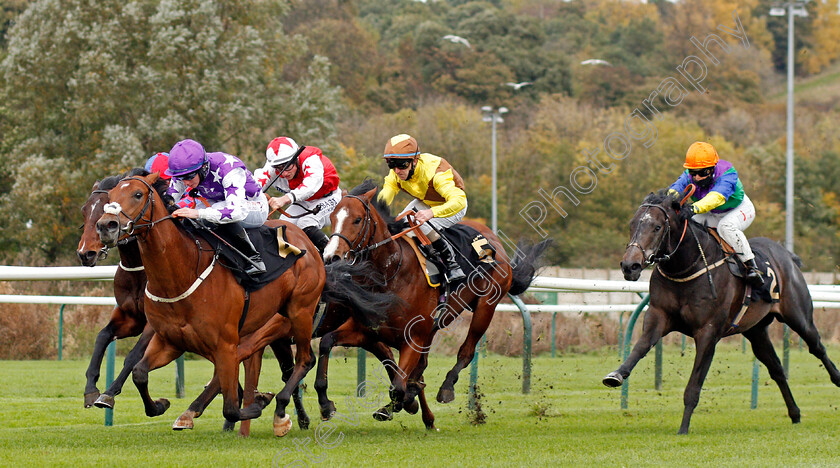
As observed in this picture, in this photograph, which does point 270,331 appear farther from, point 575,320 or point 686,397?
point 575,320

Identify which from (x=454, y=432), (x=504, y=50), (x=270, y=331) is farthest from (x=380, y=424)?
(x=504, y=50)

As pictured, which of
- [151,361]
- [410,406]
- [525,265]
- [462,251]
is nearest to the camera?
[151,361]

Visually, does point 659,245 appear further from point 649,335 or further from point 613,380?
point 613,380

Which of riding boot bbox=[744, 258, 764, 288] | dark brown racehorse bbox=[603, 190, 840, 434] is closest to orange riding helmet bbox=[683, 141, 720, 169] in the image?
dark brown racehorse bbox=[603, 190, 840, 434]

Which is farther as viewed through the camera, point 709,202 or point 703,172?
point 703,172

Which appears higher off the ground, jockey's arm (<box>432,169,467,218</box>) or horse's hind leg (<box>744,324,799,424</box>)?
jockey's arm (<box>432,169,467,218</box>)

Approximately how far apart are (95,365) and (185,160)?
1.46 meters

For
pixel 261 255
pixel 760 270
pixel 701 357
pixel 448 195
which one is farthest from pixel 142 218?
pixel 760 270

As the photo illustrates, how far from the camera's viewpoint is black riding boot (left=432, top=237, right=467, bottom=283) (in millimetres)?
7449

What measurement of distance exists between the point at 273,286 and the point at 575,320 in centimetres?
829

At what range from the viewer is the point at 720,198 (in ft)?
24.8

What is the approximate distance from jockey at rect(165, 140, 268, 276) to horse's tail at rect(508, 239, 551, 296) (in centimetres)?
274

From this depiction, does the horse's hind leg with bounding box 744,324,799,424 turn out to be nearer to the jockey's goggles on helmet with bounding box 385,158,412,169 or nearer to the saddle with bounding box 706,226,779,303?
the saddle with bounding box 706,226,779,303

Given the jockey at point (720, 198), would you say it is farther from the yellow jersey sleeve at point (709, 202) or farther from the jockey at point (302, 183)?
the jockey at point (302, 183)
